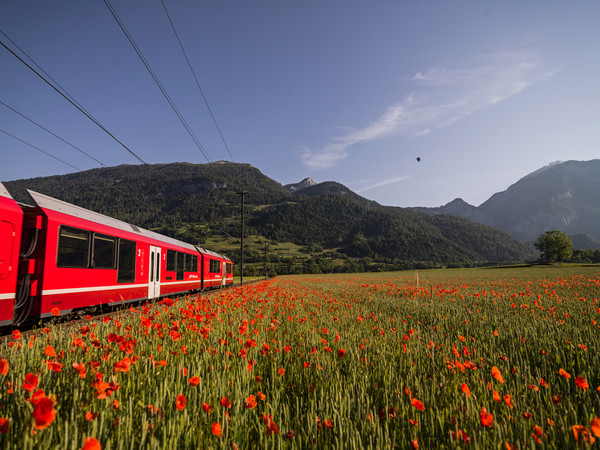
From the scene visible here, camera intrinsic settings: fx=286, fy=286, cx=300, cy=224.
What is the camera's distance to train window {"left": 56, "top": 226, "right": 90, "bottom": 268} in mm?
8102

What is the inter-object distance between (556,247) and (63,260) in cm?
11631

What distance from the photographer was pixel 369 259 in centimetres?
13538

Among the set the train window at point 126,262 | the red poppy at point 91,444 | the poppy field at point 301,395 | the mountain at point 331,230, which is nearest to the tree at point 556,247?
the mountain at point 331,230

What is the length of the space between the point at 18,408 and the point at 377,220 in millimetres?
195302

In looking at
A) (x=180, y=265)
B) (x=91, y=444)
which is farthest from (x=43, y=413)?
(x=180, y=265)

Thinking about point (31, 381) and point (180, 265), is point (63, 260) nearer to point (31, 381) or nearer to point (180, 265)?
point (31, 381)

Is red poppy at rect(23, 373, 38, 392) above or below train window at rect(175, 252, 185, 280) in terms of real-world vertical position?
below

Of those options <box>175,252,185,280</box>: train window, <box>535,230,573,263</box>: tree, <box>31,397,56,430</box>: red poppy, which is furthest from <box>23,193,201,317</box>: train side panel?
<box>535,230,573,263</box>: tree

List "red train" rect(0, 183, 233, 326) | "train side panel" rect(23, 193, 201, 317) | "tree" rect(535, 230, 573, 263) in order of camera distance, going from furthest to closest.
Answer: "tree" rect(535, 230, 573, 263)
"train side panel" rect(23, 193, 201, 317)
"red train" rect(0, 183, 233, 326)

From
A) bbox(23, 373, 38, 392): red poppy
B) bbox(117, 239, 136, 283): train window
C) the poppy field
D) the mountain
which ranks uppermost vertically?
the mountain

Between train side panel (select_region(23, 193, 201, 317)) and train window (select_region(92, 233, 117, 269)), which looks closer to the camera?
train side panel (select_region(23, 193, 201, 317))

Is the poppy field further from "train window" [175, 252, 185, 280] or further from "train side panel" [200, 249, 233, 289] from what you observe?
"train side panel" [200, 249, 233, 289]

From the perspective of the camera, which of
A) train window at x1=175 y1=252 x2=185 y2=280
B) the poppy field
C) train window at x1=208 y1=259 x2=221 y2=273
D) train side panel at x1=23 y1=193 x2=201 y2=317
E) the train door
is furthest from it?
train window at x1=208 y1=259 x2=221 y2=273

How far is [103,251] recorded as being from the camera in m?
10.0
